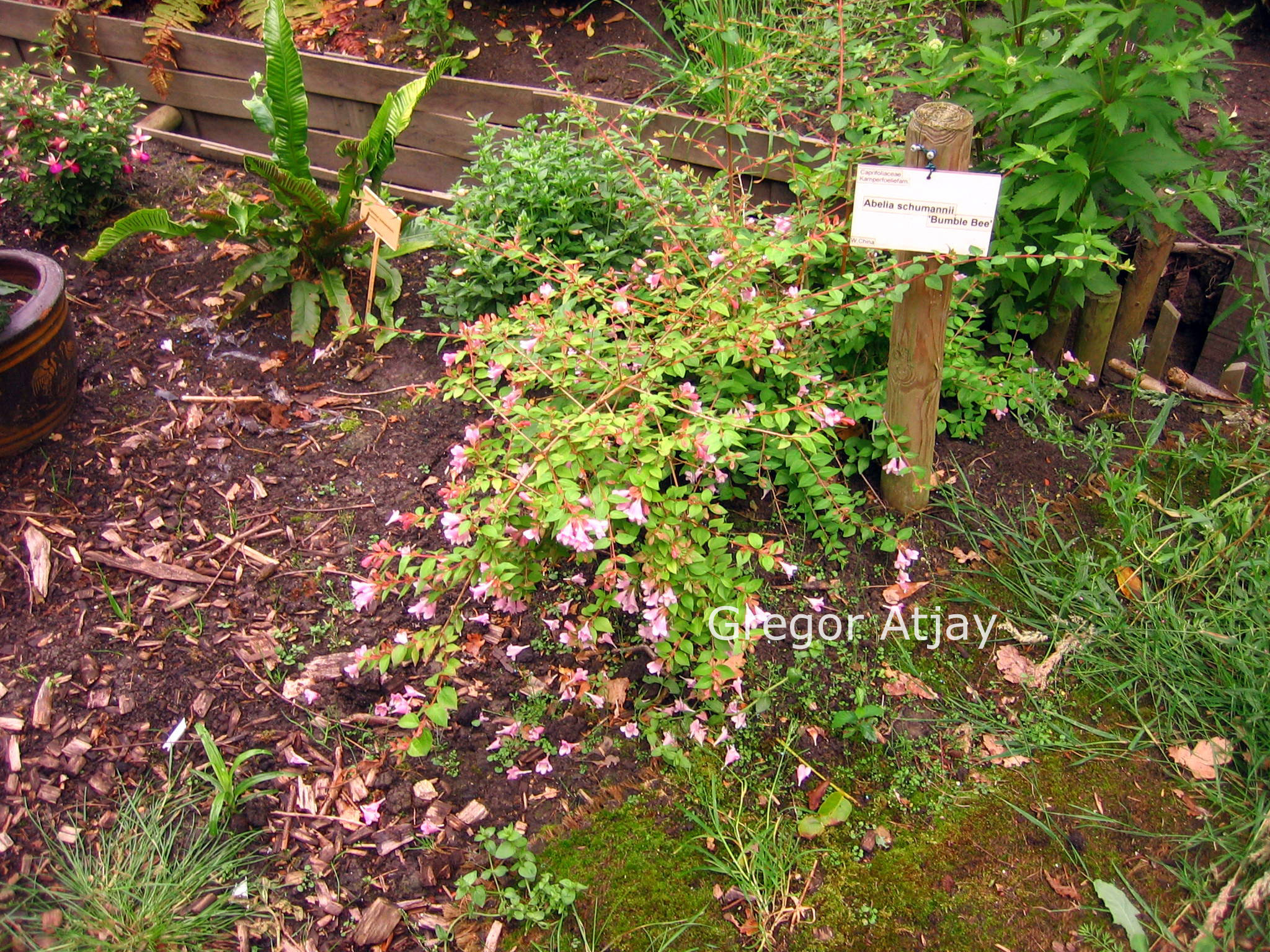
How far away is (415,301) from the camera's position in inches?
148

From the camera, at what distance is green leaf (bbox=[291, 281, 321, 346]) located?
11.7 ft

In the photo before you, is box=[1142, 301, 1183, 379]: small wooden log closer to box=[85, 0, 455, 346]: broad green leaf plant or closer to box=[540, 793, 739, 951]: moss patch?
box=[540, 793, 739, 951]: moss patch

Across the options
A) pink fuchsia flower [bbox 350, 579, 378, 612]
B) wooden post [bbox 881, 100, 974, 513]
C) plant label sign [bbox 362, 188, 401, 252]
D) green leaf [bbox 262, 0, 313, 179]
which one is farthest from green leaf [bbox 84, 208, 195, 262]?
wooden post [bbox 881, 100, 974, 513]

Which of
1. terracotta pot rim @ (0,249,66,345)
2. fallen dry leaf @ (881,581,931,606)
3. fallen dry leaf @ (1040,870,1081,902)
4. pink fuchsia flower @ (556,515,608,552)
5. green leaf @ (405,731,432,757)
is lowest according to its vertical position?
fallen dry leaf @ (1040,870,1081,902)

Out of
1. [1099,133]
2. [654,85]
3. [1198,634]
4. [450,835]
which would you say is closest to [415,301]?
[654,85]

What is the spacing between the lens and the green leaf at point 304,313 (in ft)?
11.7

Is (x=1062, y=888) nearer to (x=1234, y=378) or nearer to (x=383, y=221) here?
(x=1234, y=378)

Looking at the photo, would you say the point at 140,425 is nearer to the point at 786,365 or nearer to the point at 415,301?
the point at 415,301

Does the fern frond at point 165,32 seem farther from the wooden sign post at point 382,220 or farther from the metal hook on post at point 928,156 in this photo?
the metal hook on post at point 928,156

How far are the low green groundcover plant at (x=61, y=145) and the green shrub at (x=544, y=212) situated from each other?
1793 millimetres

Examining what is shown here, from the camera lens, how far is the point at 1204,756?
234 cm

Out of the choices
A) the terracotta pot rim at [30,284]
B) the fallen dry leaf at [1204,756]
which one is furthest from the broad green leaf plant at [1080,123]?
the terracotta pot rim at [30,284]

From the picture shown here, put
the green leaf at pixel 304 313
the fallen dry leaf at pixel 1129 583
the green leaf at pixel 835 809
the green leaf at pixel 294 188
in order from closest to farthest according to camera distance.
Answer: the green leaf at pixel 835 809 → the fallen dry leaf at pixel 1129 583 → the green leaf at pixel 294 188 → the green leaf at pixel 304 313

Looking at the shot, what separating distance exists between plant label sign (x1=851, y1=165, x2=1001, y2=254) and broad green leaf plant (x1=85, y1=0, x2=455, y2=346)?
178cm
